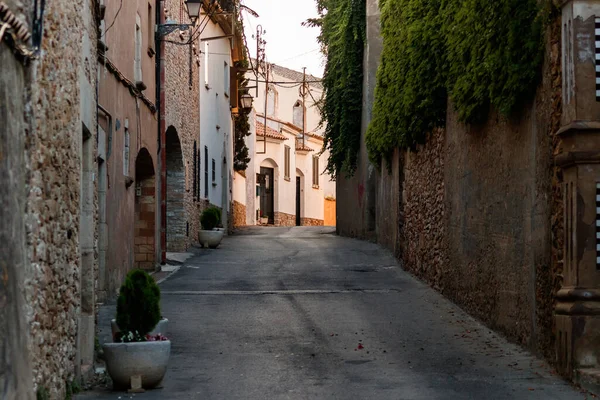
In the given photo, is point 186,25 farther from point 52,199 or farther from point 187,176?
point 52,199

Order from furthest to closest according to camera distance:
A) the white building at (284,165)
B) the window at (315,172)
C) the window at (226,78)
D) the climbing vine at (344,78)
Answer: the window at (315,172) → the white building at (284,165) → the window at (226,78) → the climbing vine at (344,78)

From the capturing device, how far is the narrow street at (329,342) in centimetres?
1005

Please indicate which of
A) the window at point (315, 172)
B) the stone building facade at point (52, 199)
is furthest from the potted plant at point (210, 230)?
the window at point (315, 172)

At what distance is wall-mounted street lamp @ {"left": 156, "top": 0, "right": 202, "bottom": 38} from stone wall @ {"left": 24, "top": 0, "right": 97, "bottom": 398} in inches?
402

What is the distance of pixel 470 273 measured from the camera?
15211 mm

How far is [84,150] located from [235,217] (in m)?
31.7

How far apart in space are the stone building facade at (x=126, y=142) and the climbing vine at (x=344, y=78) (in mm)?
8598

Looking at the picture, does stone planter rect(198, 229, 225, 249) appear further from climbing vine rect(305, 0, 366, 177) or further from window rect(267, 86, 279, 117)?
window rect(267, 86, 279, 117)

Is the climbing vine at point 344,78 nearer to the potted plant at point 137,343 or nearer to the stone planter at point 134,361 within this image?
the potted plant at point 137,343

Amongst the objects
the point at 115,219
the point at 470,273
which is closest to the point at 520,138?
the point at 470,273

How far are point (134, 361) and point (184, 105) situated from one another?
18242 millimetres

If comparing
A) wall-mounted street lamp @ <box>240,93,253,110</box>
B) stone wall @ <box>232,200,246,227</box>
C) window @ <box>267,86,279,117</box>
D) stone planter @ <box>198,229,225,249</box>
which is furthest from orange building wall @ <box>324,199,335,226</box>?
stone planter @ <box>198,229,225,249</box>

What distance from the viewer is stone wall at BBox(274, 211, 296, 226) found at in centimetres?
5609

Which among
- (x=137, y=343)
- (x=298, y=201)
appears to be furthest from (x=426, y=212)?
(x=298, y=201)
